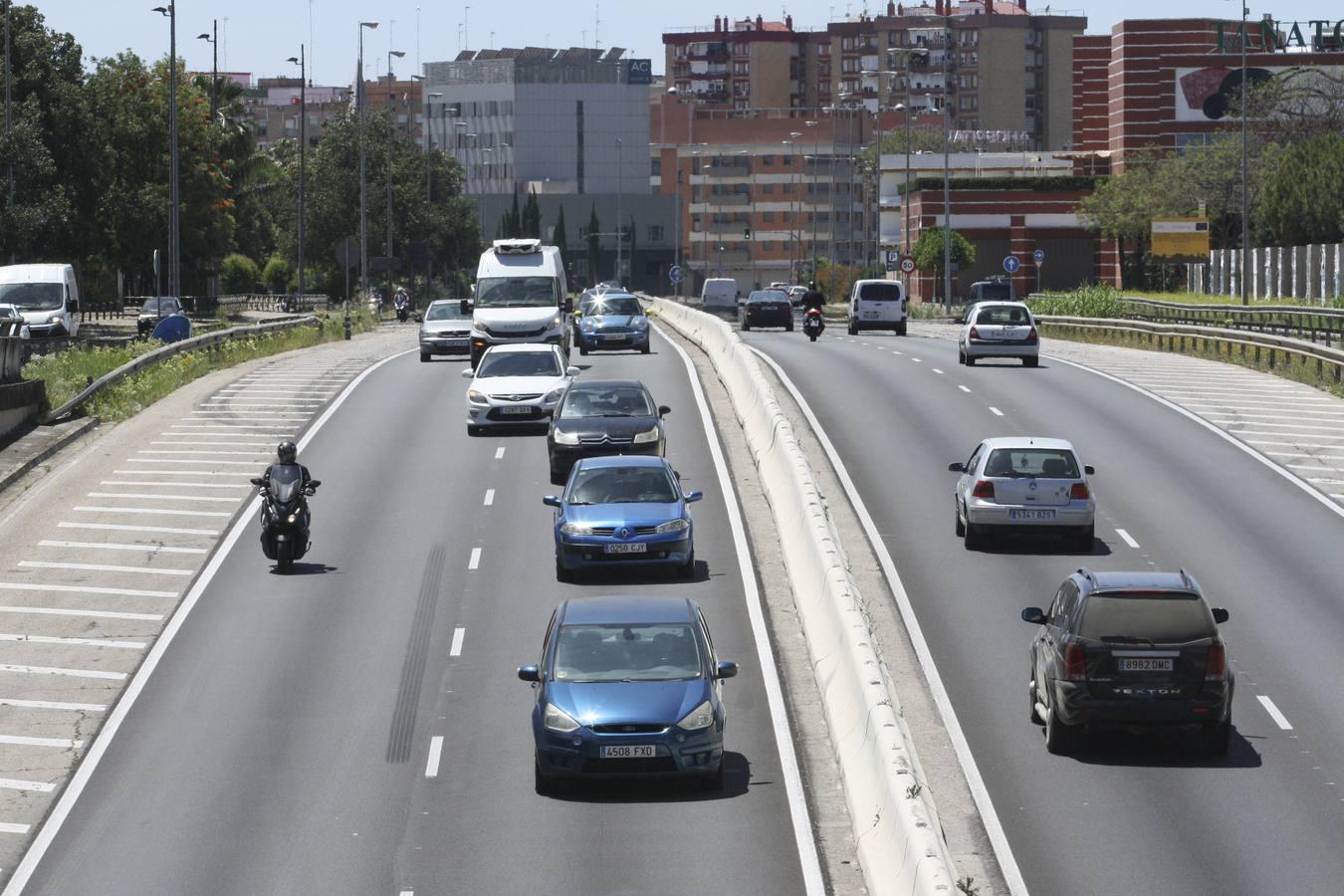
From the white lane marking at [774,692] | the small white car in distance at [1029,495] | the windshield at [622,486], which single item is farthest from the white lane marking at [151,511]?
the small white car in distance at [1029,495]

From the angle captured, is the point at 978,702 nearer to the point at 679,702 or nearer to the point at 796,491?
the point at 679,702

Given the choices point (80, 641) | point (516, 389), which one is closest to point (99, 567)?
point (80, 641)

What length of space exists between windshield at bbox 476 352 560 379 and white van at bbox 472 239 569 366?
27.3 ft

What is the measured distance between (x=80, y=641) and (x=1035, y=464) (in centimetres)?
1333

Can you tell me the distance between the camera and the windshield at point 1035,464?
29141mm

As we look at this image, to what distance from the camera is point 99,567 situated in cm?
2905

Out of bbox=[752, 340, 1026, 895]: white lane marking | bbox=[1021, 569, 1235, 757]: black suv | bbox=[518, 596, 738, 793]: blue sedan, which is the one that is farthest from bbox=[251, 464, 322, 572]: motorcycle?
bbox=[1021, 569, 1235, 757]: black suv

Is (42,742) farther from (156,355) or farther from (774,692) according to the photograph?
(156,355)

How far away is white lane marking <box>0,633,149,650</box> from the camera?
24641 millimetres

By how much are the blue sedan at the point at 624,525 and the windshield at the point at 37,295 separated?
32.5 metres

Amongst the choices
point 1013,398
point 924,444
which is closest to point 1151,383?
point 1013,398

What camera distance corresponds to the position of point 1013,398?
46.0 meters

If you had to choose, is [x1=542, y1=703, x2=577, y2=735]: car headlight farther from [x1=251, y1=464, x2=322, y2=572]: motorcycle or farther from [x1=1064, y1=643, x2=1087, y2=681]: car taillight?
[x1=251, y1=464, x2=322, y2=572]: motorcycle

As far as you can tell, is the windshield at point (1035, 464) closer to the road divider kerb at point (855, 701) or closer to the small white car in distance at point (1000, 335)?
the road divider kerb at point (855, 701)
